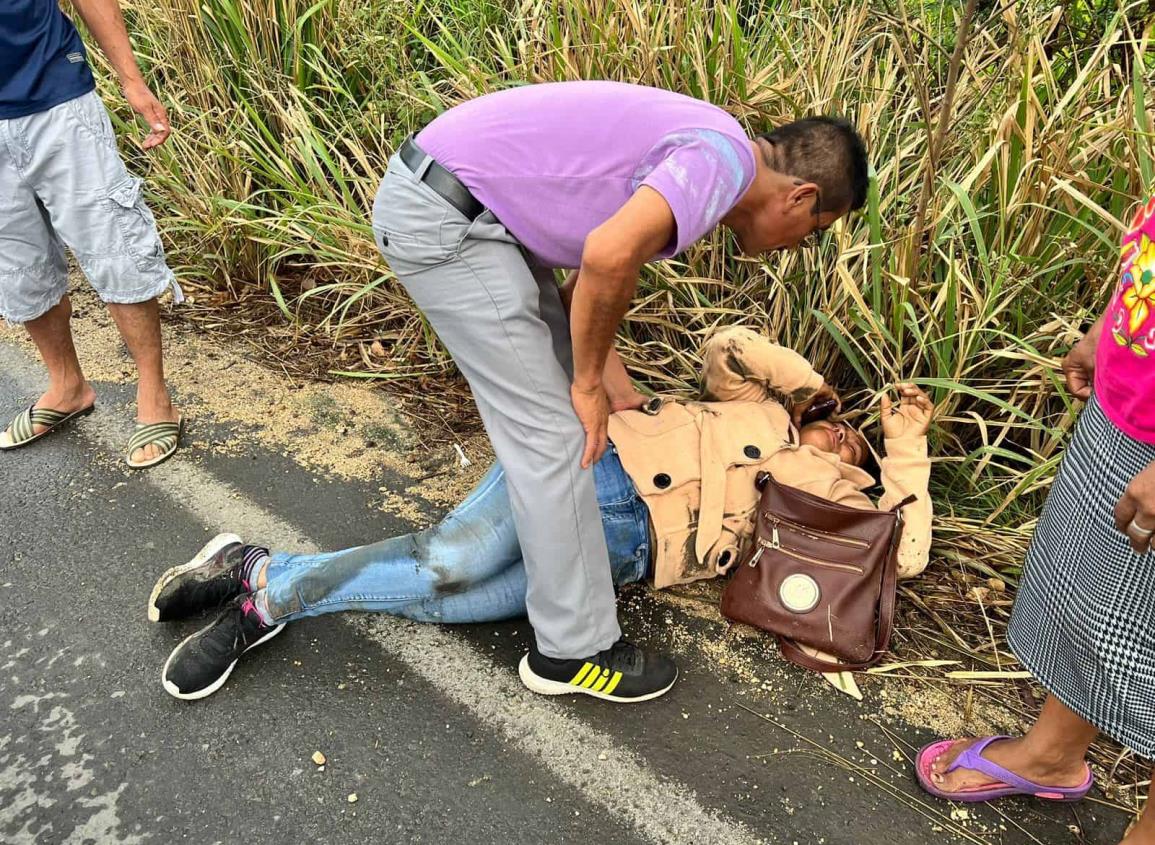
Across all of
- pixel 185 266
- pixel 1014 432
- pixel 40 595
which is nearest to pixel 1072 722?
pixel 1014 432

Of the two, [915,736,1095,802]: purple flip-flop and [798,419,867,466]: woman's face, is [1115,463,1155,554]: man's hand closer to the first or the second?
[915,736,1095,802]: purple flip-flop

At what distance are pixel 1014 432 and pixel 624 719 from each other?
145 cm

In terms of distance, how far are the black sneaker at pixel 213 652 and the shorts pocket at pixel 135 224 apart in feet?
4.25

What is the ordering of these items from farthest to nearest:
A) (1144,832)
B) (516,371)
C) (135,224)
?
(135,224) < (516,371) < (1144,832)

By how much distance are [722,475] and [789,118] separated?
1423mm

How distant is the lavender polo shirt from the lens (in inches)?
66.9

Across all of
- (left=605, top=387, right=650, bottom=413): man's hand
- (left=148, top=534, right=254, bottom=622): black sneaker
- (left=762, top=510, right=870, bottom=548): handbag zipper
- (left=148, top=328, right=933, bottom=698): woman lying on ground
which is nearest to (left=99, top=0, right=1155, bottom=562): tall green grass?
(left=148, top=328, right=933, bottom=698): woman lying on ground

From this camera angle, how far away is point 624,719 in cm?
205

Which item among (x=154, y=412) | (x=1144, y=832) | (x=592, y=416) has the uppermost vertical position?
(x=592, y=416)

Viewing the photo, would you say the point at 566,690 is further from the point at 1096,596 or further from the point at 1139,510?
the point at 1139,510

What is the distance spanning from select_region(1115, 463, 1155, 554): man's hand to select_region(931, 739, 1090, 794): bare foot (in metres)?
0.69

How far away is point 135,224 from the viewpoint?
2812 millimetres

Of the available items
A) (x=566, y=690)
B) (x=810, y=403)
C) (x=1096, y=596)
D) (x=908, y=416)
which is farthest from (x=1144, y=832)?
(x=810, y=403)

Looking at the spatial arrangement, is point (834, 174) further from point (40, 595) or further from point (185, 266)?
point (185, 266)
